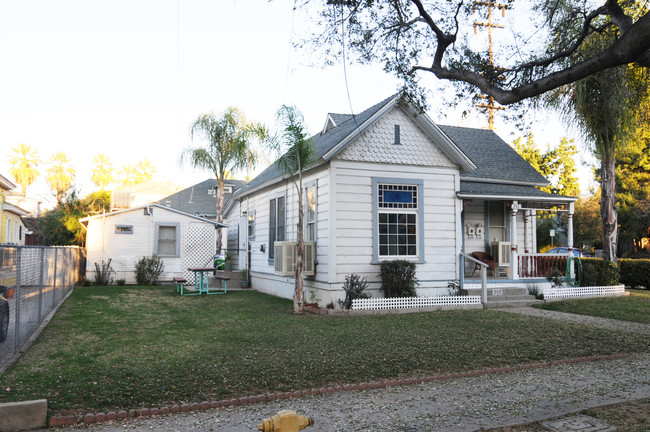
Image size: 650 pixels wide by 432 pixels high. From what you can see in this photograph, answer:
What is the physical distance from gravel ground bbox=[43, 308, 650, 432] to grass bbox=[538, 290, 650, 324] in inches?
219

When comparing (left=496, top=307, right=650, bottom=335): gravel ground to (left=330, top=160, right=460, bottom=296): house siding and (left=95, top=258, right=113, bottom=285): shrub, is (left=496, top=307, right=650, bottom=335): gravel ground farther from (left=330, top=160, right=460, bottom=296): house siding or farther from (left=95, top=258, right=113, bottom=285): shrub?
(left=95, top=258, right=113, bottom=285): shrub

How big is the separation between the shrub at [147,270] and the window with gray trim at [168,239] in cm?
65

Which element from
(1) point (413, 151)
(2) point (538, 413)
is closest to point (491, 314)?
(1) point (413, 151)

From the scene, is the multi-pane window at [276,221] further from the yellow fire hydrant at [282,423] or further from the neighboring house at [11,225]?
the neighboring house at [11,225]

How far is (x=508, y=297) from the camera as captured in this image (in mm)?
13648

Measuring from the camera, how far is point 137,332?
8.91 m

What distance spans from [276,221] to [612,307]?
32.7 feet

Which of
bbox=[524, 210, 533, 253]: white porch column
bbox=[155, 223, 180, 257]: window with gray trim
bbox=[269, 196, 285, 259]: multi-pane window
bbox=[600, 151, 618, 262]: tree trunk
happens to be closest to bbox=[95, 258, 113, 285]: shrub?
bbox=[155, 223, 180, 257]: window with gray trim

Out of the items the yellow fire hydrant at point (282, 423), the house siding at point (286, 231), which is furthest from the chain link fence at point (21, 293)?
the house siding at point (286, 231)

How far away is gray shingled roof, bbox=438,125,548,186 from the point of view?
16766mm

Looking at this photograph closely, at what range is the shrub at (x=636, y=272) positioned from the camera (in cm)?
1789

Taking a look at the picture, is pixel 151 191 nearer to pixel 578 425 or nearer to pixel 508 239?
pixel 508 239

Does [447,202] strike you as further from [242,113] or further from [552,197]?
[242,113]

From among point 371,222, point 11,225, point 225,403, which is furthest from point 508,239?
point 11,225
